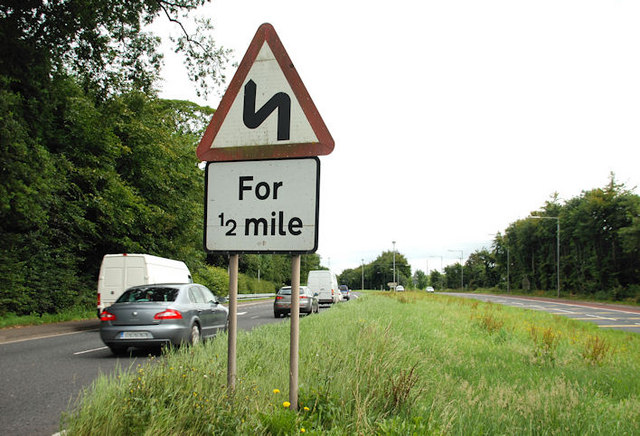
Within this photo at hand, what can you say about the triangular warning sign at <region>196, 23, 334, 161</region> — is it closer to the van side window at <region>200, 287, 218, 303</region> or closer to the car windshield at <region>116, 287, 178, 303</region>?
the car windshield at <region>116, 287, 178, 303</region>

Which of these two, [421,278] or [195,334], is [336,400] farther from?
[421,278]

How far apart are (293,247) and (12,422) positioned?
3994mm

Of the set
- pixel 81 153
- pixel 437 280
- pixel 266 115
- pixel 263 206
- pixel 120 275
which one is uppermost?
pixel 81 153

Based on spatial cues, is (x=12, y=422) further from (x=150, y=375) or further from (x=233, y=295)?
(x=233, y=295)

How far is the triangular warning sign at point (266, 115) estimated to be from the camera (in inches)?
134

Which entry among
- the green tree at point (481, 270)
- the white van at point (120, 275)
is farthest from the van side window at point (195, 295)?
the green tree at point (481, 270)

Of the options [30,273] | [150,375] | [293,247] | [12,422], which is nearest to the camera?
[293,247]

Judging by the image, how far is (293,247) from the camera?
3277mm

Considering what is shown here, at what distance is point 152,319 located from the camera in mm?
9656

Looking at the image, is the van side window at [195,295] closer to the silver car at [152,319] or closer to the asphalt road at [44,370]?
the silver car at [152,319]

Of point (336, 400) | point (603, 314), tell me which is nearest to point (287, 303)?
point (603, 314)

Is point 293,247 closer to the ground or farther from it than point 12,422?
farther from it

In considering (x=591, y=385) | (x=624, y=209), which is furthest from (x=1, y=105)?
(x=624, y=209)

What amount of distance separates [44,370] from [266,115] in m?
7.04
